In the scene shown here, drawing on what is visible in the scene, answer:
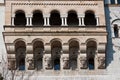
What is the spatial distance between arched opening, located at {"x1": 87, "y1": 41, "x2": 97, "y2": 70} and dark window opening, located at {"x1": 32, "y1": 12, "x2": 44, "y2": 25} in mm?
2643

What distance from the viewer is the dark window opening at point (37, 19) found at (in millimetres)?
27688

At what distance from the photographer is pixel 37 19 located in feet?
91.3

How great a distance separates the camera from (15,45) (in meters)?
26.6

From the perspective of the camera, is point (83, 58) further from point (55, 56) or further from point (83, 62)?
point (55, 56)

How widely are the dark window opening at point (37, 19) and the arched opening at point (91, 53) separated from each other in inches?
104

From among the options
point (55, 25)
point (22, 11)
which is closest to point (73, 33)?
point (55, 25)

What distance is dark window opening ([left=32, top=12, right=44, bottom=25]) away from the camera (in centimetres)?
2769

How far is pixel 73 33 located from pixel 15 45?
2776 mm

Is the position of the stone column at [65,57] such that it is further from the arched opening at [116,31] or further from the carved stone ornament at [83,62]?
the arched opening at [116,31]

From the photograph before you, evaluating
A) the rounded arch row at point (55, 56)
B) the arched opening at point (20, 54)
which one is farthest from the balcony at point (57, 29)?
the arched opening at point (20, 54)

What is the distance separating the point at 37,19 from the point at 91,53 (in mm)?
3195

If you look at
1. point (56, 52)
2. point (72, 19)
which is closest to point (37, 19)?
point (72, 19)

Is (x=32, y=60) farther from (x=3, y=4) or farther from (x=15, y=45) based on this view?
(x=3, y=4)

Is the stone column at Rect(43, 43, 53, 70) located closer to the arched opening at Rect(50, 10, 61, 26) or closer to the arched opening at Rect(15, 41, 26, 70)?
the arched opening at Rect(15, 41, 26, 70)
